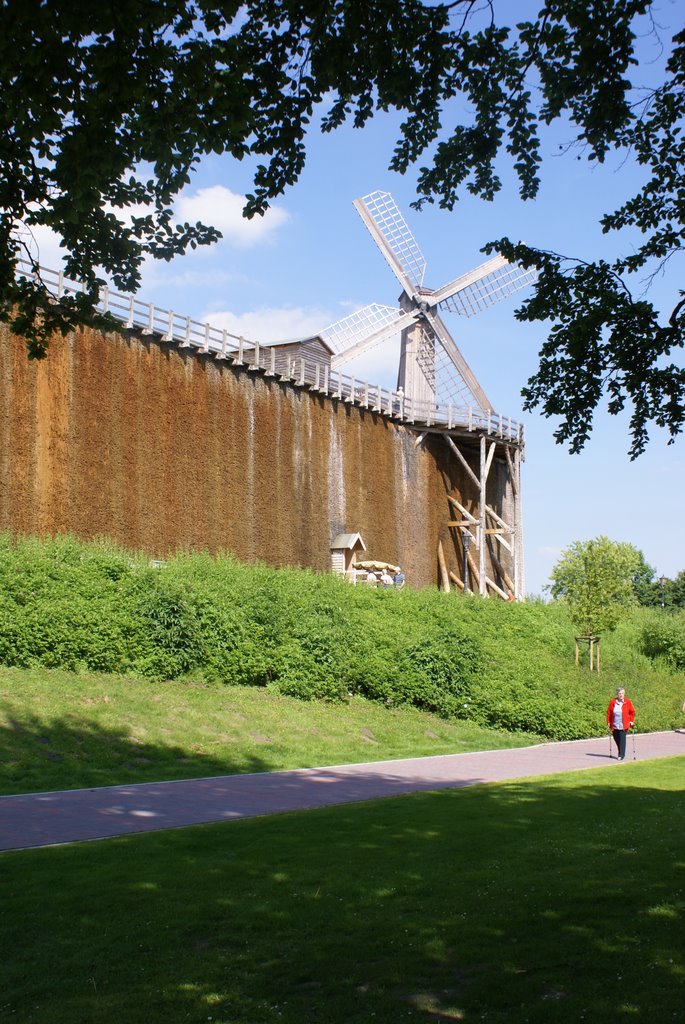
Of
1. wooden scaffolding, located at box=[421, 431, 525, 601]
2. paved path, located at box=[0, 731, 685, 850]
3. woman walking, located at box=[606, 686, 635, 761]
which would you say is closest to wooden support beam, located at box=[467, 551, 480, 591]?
wooden scaffolding, located at box=[421, 431, 525, 601]

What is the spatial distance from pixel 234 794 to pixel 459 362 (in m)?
42.7

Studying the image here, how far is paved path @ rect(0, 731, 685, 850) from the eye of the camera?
1175 centimetres

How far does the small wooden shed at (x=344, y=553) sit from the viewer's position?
4372 cm

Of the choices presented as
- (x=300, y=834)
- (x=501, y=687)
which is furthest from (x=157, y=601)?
(x=300, y=834)

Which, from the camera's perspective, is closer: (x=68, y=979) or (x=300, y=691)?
(x=68, y=979)

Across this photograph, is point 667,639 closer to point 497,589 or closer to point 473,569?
point 497,589

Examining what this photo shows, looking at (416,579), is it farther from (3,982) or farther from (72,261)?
(3,982)

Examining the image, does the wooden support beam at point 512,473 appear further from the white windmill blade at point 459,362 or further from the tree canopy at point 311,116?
the tree canopy at point 311,116

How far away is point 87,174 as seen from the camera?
8.73m

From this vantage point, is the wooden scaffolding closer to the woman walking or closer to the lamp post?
the lamp post

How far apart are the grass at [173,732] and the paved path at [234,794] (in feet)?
3.35

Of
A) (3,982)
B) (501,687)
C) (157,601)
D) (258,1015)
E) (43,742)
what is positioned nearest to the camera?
(258,1015)

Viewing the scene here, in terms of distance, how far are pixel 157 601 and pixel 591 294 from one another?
16.1 m

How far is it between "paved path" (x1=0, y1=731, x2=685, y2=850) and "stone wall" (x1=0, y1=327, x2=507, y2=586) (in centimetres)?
1549
